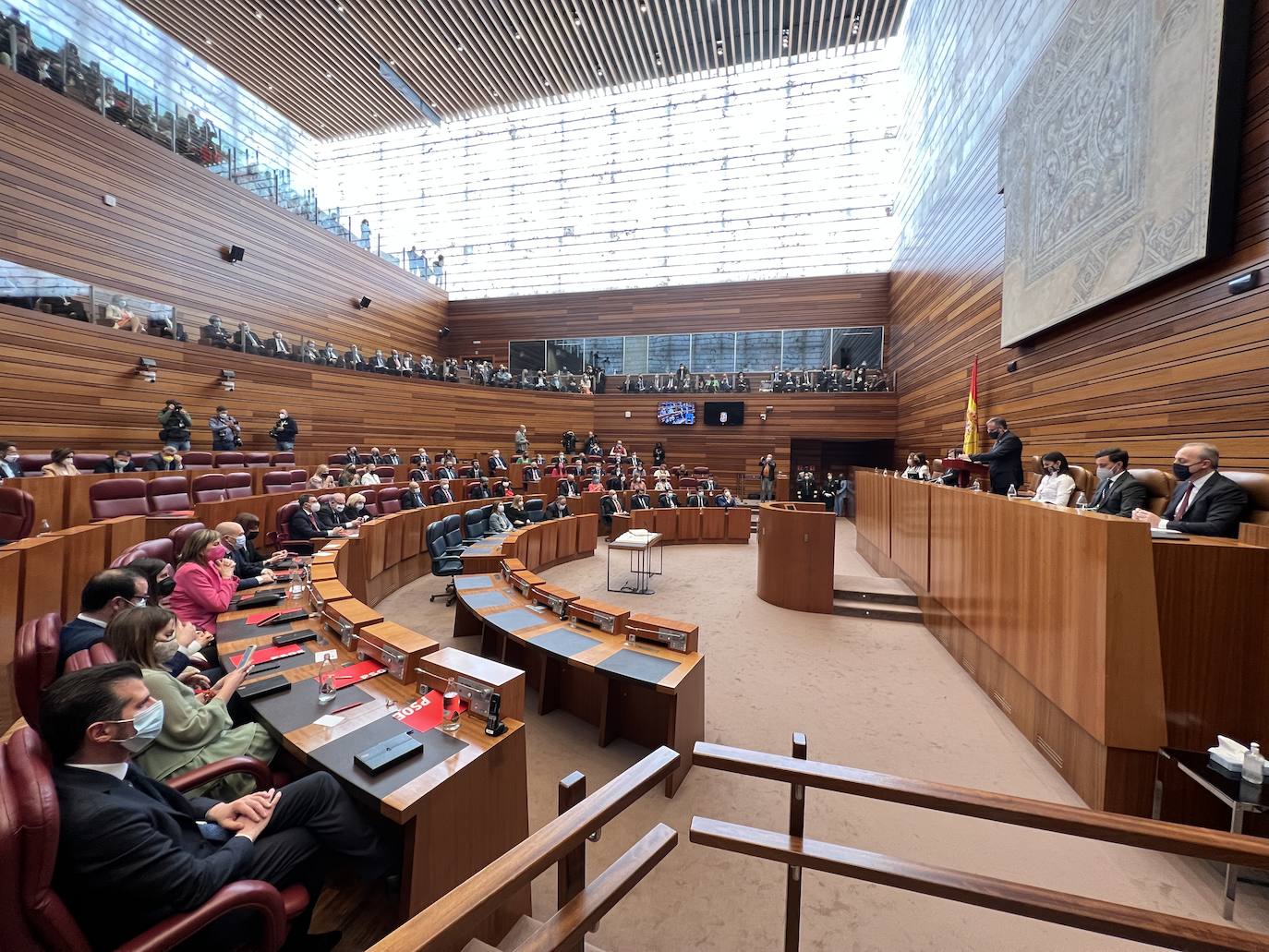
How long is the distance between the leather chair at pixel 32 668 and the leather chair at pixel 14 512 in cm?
329

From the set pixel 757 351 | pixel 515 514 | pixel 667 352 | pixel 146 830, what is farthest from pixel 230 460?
pixel 757 351

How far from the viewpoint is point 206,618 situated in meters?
3.04

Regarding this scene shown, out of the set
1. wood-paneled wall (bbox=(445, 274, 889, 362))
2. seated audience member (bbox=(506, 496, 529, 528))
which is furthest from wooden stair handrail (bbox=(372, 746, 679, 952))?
wood-paneled wall (bbox=(445, 274, 889, 362))

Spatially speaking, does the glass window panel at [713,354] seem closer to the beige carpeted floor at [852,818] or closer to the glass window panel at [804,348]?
the glass window panel at [804,348]

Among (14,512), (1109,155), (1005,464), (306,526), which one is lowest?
(306,526)

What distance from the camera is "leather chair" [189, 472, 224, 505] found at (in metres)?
5.86

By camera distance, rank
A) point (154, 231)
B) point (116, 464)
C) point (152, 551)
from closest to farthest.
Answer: point (152, 551) → point (116, 464) → point (154, 231)

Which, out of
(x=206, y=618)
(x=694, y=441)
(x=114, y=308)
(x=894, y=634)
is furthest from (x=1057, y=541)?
(x=694, y=441)

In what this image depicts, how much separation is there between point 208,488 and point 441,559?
2.98 m

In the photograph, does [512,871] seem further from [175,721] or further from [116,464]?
[116,464]

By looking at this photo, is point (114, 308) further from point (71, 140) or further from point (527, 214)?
point (527, 214)

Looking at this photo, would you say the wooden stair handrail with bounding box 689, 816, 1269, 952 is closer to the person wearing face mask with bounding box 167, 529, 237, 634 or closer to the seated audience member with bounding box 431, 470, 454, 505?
the person wearing face mask with bounding box 167, 529, 237, 634

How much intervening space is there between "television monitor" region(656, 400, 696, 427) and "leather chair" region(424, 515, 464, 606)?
1035 centimetres

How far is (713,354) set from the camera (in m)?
16.4
